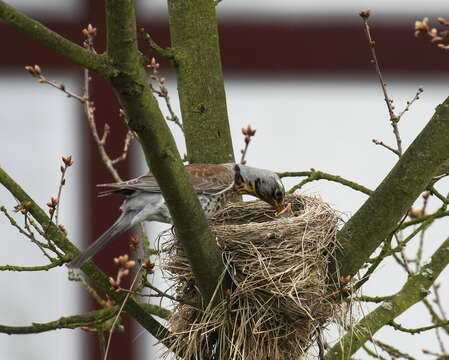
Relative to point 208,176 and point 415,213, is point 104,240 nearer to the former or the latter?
point 208,176

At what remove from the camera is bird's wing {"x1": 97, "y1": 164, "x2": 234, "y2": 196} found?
132 inches

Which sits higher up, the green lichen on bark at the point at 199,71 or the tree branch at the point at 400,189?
the green lichen on bark at the point at 199,71

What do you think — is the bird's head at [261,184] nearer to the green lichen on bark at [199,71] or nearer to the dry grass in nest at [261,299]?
the green lichen on bark at [199,71]

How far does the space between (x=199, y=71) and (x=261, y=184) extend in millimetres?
732

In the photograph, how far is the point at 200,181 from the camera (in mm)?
3451

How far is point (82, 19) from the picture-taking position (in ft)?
12.4

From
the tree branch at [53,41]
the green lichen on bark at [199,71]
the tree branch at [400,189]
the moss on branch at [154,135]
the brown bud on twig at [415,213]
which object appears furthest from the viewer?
the brown bud on twig at [415,213]

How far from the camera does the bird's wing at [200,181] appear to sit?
3361 mm

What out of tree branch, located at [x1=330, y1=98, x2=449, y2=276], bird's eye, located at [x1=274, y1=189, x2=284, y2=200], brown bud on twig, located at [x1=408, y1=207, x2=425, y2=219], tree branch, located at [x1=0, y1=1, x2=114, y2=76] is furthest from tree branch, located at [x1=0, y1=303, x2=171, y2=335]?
brown bud on twig, located at [x1=408, y1=207, x2=425, y2=219]

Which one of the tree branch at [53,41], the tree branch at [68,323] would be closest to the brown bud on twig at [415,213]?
the tree branch at [68,323]

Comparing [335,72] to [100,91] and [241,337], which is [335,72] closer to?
[100,91]

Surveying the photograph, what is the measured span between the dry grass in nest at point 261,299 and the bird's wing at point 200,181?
0.35 metres

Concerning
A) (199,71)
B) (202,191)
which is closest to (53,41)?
(199,71)

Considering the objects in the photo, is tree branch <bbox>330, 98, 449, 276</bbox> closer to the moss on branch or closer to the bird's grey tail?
the moss on branch
